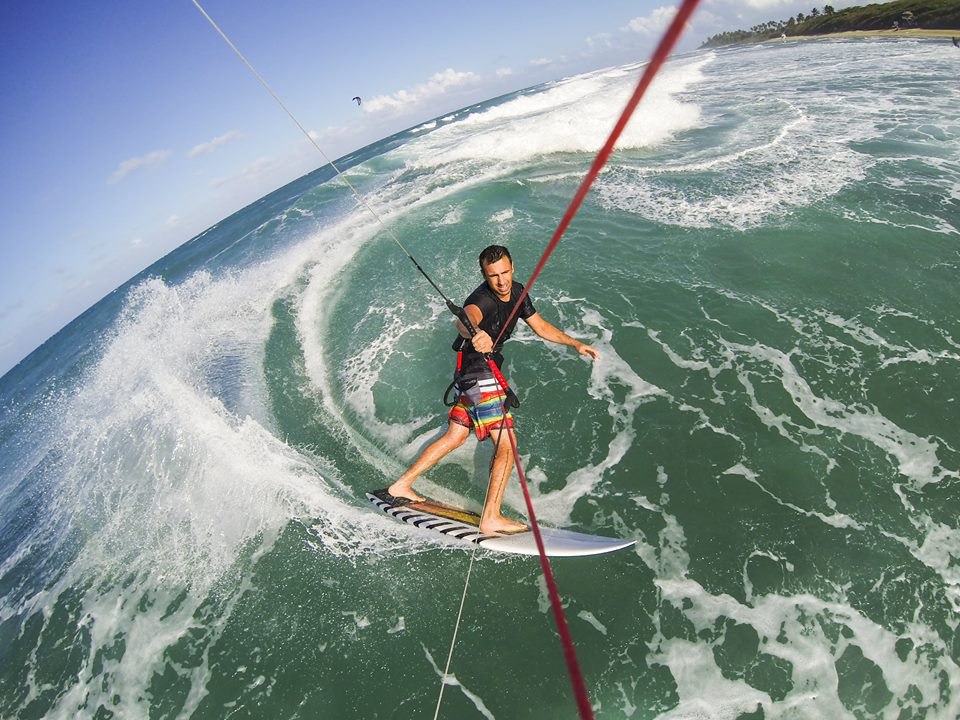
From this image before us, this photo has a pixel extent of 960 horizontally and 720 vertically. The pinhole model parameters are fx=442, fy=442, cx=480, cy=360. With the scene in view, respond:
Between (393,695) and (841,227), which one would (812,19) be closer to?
(841,227)

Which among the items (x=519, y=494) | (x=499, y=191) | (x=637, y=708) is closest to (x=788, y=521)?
(x=637, y=708)

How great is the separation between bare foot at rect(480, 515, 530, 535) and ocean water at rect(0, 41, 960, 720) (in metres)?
0.39

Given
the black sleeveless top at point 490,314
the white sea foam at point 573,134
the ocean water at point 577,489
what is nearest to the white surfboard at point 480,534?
the ocean water at point 577,489

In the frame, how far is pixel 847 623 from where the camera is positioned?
4.08m

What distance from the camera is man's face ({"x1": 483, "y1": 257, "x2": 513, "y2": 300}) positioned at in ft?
15.1

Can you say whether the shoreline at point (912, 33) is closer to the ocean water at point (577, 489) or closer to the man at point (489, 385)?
the ocean water at point (577, 489)

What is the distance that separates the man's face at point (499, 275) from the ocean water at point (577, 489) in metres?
2.63

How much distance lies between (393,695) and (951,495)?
6.23 meters

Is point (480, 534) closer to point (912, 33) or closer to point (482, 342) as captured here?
point (482, 342)

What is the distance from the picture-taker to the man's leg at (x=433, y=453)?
536 centimetres

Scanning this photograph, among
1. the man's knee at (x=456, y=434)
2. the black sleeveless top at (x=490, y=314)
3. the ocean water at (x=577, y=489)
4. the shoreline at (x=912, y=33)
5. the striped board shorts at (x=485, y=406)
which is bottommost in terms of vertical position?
the shoreline at (x=912, y=33)

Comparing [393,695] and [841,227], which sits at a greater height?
[393,695]

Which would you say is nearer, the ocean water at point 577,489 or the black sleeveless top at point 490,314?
the ocean water at point 577,489

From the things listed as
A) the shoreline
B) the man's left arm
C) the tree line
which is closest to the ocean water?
the man's left arm
